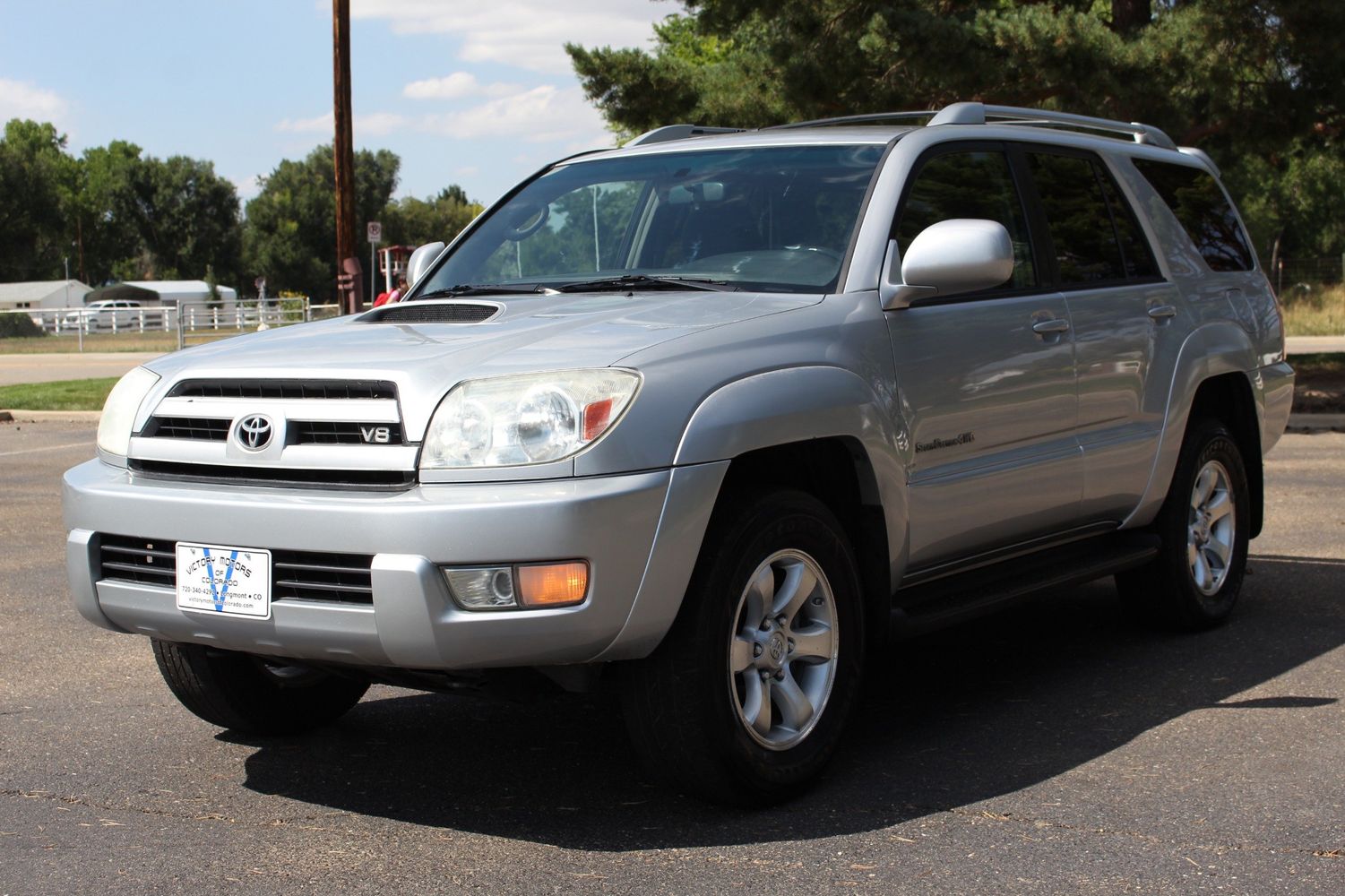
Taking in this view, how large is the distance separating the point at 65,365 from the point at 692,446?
1170 inches

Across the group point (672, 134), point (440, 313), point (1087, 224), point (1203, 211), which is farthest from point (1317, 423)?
point (440, 313)

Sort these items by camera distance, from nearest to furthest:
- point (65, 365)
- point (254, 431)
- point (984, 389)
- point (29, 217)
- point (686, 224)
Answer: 1. point (254, 431)
2. point (984, 389)
3. point (686, 224)
4. point (65, 365)
5. point (29, 217)

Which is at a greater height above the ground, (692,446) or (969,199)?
(969,199)

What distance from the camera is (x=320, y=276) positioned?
A: 107 meters

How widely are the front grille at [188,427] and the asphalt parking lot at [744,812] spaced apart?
3.27 feet

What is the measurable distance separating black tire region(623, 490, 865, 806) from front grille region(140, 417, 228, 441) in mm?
1225

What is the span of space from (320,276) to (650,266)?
105 m

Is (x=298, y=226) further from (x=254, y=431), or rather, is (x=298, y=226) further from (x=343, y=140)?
(x=254, y=431)

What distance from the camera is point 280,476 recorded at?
3979 mm

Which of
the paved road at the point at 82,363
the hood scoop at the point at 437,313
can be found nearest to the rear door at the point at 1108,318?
the hood scoop at the point at 437,313

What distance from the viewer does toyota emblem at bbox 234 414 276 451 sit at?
158 inches

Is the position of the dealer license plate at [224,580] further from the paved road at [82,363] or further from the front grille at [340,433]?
the paved road at [82,363]

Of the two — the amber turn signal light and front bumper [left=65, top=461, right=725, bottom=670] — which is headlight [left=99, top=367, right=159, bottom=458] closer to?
front bumper [left=65, top=461, right=725, bottom=670]

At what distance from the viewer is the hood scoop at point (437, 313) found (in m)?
4.63
